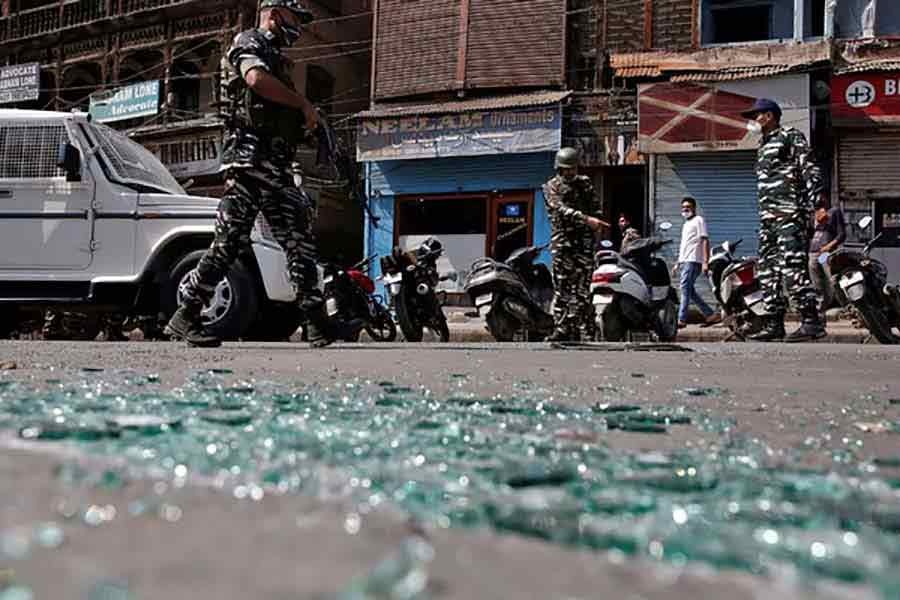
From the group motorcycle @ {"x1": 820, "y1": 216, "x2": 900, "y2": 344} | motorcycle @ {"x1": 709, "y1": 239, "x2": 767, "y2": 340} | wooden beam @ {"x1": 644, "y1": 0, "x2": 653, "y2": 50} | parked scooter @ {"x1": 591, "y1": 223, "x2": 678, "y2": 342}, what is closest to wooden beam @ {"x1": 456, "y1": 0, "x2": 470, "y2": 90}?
wooden beam @ {"x1": 644, "y1": 0, "x2": 653, "y2": 50}

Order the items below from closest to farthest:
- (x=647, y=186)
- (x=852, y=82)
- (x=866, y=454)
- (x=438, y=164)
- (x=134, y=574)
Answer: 1. (x=134, y=574)
2. (x=866, y=454)
3. (x=852, y=82)
4. (x=647, y=186)
5. (x=438, y=164)

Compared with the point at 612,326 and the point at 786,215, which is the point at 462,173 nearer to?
the point at 612,326

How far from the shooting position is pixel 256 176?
4.46 m

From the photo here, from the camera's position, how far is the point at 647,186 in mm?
14039

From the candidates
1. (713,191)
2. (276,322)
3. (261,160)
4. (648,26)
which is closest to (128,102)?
(648,26)

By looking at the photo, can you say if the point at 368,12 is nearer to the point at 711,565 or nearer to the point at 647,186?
the point at 647,186

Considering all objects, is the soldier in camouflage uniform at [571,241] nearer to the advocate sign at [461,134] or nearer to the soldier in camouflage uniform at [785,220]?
the soldier in camouflage uniform at [785,220]

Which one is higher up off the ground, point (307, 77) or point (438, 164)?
point (307, 77)

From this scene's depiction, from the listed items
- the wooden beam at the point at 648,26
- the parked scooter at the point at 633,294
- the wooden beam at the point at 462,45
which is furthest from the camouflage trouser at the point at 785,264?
the wooden beam at the point at 462,45

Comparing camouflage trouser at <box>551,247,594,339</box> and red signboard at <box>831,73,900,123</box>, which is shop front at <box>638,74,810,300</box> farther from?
camouflage trouser at <box>551,247,594,339</box>

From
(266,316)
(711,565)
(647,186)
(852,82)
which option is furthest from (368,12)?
(711,565)

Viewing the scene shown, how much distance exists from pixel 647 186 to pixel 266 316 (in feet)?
28.8

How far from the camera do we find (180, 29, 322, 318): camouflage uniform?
173 inches

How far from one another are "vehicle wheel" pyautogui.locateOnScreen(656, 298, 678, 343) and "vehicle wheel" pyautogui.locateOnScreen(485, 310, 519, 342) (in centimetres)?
117
